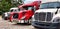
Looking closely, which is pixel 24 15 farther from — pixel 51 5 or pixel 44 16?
pixel 44 16

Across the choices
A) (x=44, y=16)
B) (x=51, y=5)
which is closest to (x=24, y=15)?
(x=51, y=5)

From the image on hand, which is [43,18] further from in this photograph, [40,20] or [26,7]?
[26,7]

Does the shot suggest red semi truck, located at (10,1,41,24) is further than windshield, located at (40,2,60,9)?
Yes

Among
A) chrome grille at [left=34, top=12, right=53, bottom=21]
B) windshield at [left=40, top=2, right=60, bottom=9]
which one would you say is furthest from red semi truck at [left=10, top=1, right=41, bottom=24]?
chrome grille at [left=34, top=12, right=53, bottom=21]

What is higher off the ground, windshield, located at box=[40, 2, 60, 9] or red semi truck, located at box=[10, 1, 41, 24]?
windshield, located at box=[40, 2, 60, 9]

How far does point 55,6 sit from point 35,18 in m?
2.05

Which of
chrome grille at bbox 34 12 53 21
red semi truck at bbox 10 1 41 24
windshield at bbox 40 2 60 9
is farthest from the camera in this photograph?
red semi truck at bbox 10 1 41 24

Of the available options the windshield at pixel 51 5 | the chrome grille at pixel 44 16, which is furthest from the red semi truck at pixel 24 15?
the chrome grille at pixel 44 16

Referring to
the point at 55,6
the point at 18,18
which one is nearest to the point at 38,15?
the point at 55,6

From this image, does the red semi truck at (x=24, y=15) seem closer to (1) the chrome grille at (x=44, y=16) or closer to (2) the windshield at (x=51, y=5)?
(2) the windshield at (x=51, y=5)

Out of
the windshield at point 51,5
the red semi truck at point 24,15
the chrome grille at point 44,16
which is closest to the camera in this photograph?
the chrome grille at point 44,16

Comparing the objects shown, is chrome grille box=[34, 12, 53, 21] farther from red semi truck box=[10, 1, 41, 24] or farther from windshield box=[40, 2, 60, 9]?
red semi truck box=[10, 1, 41, 24]

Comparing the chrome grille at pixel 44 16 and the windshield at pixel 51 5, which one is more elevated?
the windshield at pixel 51 5

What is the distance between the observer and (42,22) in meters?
11.8
